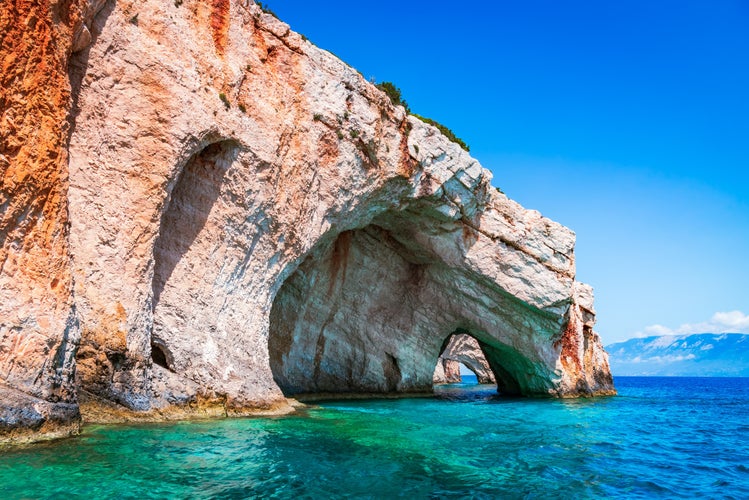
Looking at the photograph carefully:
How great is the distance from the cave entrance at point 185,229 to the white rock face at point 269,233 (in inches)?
1.6

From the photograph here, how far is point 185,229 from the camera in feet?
49.0

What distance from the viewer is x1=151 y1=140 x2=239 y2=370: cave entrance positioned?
46.4ft

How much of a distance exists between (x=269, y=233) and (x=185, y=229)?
278 centimetres

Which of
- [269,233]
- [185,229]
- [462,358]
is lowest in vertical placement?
[462,358]

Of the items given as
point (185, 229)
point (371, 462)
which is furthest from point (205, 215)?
point (371, 462)

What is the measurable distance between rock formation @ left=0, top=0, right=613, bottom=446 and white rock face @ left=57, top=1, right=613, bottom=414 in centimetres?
6

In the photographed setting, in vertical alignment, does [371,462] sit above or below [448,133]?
below

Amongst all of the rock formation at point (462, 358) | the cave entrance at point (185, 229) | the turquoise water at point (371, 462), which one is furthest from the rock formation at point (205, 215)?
the rock formation at point (462, 358)

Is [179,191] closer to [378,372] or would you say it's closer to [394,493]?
[394,493]

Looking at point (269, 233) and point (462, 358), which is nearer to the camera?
point (269, 233)

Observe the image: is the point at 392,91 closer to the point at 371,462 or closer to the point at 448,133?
the point at 448,133

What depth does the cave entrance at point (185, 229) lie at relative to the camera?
14148mm

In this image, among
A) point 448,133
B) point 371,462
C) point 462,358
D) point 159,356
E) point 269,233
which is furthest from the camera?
point 462,358

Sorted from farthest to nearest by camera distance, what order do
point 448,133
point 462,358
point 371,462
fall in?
point 462,358, point 448,133, point 371,462
